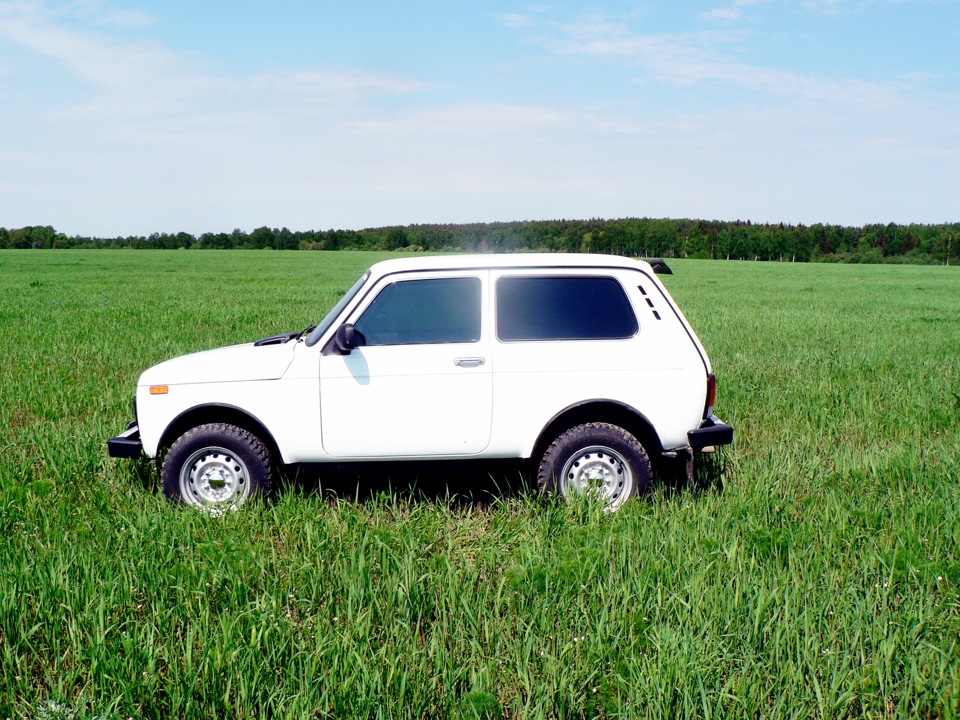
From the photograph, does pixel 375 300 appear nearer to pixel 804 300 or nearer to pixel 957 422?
pixel 957 422

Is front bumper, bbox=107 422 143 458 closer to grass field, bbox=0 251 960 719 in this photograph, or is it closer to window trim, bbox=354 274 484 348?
grass field, bbox=0 251 960 719

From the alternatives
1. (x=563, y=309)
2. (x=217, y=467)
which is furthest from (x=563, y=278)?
(x=217, y=467)

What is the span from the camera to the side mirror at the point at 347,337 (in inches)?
207

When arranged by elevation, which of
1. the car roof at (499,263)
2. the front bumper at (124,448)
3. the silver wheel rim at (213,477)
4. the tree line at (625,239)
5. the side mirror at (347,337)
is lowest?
the silver wheel rim at (213,477)

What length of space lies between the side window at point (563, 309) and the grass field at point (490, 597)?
1.16m

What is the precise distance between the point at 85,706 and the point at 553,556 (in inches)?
91.9

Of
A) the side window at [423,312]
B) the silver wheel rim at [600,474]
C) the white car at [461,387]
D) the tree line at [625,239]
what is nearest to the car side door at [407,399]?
the white car at [461,387]

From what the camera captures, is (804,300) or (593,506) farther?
(804,300)

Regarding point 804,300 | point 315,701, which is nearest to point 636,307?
point 315,701

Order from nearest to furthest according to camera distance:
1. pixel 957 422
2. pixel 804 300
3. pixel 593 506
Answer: pixel 593 506, pixel 957 422, pixel 804 300

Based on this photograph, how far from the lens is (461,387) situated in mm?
5395

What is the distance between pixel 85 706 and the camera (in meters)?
3.21

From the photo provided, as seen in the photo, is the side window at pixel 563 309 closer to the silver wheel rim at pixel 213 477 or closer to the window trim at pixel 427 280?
the window trim at pixel 427 280

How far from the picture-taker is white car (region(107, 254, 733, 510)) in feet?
17.7
